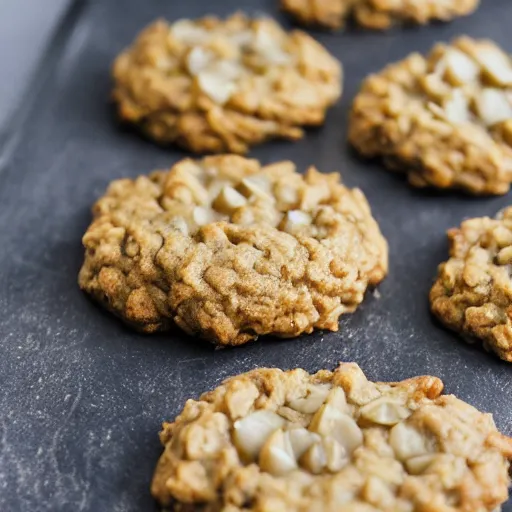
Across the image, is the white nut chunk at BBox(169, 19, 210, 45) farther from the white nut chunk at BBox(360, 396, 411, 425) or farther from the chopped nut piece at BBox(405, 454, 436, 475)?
the chopped nut piece at BBox(405, 454, 436, 475)

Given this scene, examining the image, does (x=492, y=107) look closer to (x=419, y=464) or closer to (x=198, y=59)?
(x=198, y=59)

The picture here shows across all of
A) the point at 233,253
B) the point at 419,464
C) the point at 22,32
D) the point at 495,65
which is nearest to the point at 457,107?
the point at 495,65

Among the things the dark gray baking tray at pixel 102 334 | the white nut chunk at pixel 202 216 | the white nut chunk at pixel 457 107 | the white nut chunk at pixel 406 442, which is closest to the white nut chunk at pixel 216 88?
the dark gray baking tray at pixel 102 334

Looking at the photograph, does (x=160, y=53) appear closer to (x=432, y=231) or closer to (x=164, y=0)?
(x=164, y=0)

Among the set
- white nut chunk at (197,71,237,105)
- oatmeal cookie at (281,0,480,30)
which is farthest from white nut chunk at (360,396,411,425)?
oatmeal cookie at (281,0,480,30)

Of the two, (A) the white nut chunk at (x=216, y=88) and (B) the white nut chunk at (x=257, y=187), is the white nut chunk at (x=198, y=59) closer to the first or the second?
(A) the white nut chunk at (x=216, y=88)

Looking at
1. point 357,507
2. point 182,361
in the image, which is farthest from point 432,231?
point 357,507

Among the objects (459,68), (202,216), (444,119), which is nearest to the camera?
(202,216)
